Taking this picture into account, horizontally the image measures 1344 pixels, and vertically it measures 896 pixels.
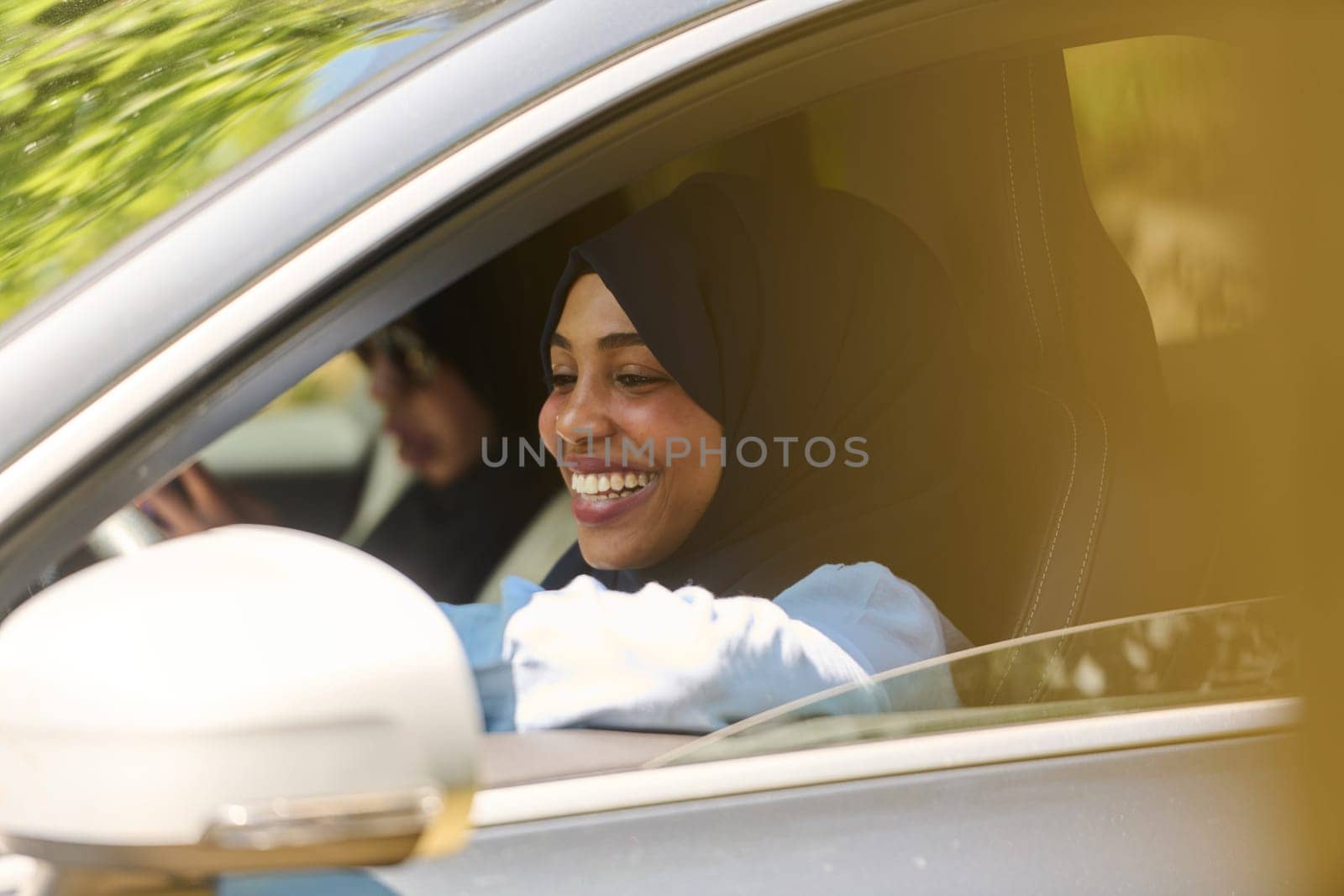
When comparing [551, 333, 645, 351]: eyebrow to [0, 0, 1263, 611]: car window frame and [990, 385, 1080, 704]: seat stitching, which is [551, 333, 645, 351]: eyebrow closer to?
[990, 385, 1080, 704]: seat stitching

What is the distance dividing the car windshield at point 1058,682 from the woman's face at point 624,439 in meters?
0.65

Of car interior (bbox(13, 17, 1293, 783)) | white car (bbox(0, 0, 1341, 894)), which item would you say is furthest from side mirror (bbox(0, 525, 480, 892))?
car interior (bbox(13, 17, 1293, 783))

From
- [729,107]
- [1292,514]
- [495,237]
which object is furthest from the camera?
[1292,514]

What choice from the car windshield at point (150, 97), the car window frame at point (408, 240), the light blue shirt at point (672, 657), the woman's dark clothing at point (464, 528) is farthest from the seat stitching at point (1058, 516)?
the woman's dark clothing at point (464, 528)

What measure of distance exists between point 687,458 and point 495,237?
92cm

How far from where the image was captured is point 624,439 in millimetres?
2133

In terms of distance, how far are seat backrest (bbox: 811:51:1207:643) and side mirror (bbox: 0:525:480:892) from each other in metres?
1.02

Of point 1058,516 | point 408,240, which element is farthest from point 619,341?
point 408,240

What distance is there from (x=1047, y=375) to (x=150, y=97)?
1096 millimetres

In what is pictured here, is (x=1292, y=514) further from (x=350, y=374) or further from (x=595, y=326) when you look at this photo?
(x=350, y=374)

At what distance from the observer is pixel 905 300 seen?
1.95 meters

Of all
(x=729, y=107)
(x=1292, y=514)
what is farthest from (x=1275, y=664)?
(x=729, y=107)

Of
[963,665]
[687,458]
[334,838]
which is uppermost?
[687,458]

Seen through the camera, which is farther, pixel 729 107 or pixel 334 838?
pixel 729 107
